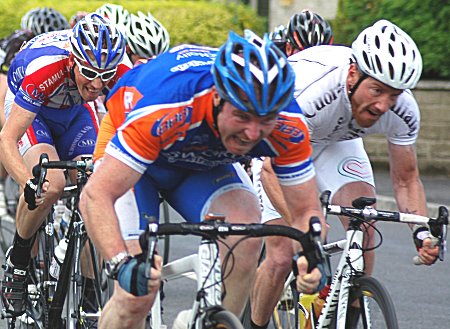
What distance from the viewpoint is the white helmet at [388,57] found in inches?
233

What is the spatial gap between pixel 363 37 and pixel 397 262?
4.85m

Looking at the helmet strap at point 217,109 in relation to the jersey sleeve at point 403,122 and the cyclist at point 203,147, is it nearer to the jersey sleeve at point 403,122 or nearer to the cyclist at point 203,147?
the cyclist at point 203,147

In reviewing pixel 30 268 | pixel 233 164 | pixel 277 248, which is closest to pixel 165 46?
pixel 30 268

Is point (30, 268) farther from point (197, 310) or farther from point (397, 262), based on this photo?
point (397, 262)

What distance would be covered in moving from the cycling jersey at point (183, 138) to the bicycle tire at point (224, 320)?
662mm

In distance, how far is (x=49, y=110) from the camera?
7688 mm

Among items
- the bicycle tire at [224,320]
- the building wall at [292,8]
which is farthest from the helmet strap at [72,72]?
the building wall at [292,8]

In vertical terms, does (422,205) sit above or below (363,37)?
below

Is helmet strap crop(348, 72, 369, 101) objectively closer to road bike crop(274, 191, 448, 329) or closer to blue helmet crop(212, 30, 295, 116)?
road bike crop(274, 191, 448, 329)

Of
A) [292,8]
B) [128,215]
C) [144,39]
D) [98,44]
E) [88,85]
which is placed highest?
[292,8]

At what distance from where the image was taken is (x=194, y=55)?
17.9 ft

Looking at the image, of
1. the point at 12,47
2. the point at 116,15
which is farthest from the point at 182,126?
the point at 12,47

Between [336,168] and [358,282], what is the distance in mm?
1164

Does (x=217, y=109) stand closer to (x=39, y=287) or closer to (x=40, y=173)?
(x=40, y=173)
